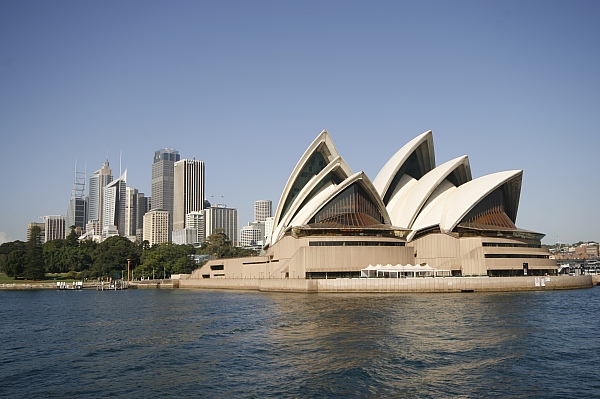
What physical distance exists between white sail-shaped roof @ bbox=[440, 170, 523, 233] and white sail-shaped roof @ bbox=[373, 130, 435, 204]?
728 centimetres

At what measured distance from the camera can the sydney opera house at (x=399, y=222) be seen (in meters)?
66.1

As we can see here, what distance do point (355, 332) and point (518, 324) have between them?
32.1ft

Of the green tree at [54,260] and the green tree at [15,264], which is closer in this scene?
the green tree at [15,264]

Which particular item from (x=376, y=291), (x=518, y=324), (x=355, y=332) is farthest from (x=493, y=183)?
(x=355, y=332)

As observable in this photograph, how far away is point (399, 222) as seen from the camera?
75125mm

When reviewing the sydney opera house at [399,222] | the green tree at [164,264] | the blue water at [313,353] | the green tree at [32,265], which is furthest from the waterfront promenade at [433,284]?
the green tree at [32,265]

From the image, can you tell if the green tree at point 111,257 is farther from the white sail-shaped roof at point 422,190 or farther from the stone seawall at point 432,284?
the white sail-shaped roof at point 422,190

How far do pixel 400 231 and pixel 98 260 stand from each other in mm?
66448

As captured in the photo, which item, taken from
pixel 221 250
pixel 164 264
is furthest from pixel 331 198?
pixel 221 250

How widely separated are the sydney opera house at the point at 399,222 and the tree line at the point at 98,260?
26502 mm

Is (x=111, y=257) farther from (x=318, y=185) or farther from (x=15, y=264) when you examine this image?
(x=318, y=185)

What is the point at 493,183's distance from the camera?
7100 cm

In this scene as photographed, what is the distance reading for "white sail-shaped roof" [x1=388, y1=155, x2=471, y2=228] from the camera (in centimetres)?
7406

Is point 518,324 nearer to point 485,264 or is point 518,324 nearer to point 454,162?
point 485,264
